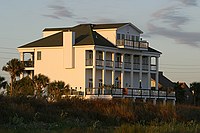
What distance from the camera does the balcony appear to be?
74019mm

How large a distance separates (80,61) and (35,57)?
798 cm

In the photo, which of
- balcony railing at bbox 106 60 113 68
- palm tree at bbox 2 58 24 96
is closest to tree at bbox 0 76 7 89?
palm tree at bbox 2 58 24 96

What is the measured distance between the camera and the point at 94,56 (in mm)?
70250

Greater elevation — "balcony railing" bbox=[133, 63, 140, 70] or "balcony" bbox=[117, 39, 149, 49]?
"balcony" bbox=[117, 39, 149, 49]

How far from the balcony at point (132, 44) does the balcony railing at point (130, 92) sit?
19.7 ft

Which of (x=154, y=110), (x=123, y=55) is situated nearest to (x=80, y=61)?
(x=123, y=55)

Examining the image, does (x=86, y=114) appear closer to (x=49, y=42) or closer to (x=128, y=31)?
(x=49, y=42)

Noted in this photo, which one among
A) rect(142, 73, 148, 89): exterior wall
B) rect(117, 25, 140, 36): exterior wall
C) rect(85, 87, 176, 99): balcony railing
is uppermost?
rect(117, 25, 140, 36): exterior wall

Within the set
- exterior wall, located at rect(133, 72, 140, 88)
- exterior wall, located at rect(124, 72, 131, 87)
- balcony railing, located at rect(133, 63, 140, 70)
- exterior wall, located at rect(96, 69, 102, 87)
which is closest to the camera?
exterior wall, located at rect(96, 69, 102, 87)

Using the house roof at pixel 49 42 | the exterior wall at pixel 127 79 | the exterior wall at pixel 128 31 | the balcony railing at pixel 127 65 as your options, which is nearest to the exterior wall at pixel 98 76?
→ the balcony railing at pixel 127 65

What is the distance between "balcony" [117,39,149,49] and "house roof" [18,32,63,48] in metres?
7.84

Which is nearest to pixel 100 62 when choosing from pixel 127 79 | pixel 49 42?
pixel 127 79

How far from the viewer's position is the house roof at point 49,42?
246 feet

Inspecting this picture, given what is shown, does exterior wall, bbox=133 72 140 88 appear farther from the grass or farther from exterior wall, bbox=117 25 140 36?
the grass
